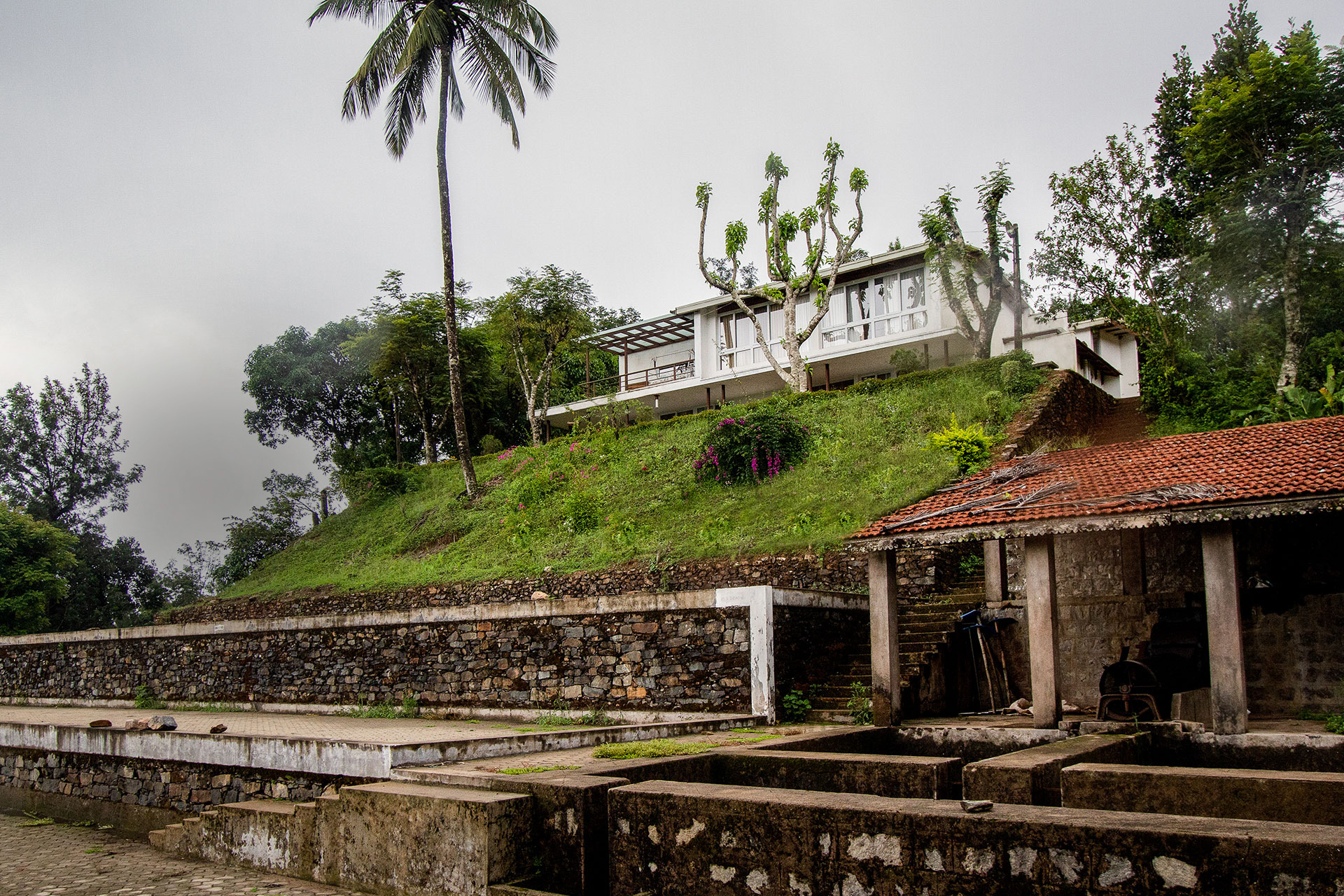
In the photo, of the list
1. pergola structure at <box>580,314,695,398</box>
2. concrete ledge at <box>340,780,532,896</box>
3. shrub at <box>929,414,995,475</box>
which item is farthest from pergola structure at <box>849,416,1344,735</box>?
pergola structure at <box>580,314,695,398</box>

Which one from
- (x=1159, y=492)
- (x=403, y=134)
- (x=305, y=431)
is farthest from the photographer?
(x=305, y=431)

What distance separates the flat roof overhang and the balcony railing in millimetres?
21521

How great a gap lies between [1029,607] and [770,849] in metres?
5.82

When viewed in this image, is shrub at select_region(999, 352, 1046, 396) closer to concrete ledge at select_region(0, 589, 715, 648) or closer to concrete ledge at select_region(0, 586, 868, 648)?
concrete ledge at select_region(0, 586, 868, 648)

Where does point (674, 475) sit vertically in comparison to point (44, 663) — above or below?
above

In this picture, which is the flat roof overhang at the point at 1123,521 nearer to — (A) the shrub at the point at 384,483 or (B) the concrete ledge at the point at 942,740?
(B) the concrete ledge at the point at 942,740

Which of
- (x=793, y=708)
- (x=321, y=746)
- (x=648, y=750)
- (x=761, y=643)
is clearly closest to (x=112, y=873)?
(x=321, y=746)

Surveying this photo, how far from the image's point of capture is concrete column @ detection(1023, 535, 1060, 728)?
8.61 metres

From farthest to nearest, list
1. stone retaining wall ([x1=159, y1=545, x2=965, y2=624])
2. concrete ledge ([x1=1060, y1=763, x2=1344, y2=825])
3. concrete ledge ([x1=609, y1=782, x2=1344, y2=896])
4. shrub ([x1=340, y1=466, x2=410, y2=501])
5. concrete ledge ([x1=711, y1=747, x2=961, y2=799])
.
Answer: shrub ([x1=340, y1=466, x2=410, y2=501]), stone retaining wall ([x1=159, y1=545, x2=965, y2=624]), concrete ledge ([x1=711, y1=747, x2=961, y2=799]), concrete ledge ([x1=1060, y1=763, x2=1344, y2=825]), concrete ledge ([x1=609, y1=782, x2=1344, y2=896])

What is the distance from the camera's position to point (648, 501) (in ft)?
65.7

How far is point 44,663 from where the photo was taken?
1895 centimetres

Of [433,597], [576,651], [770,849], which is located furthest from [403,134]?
[770,849]

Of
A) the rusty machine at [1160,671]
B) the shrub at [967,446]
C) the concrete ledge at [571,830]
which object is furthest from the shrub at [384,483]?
the concrete ledge at [571,830]

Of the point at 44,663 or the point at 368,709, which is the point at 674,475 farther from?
the point at 44,663
